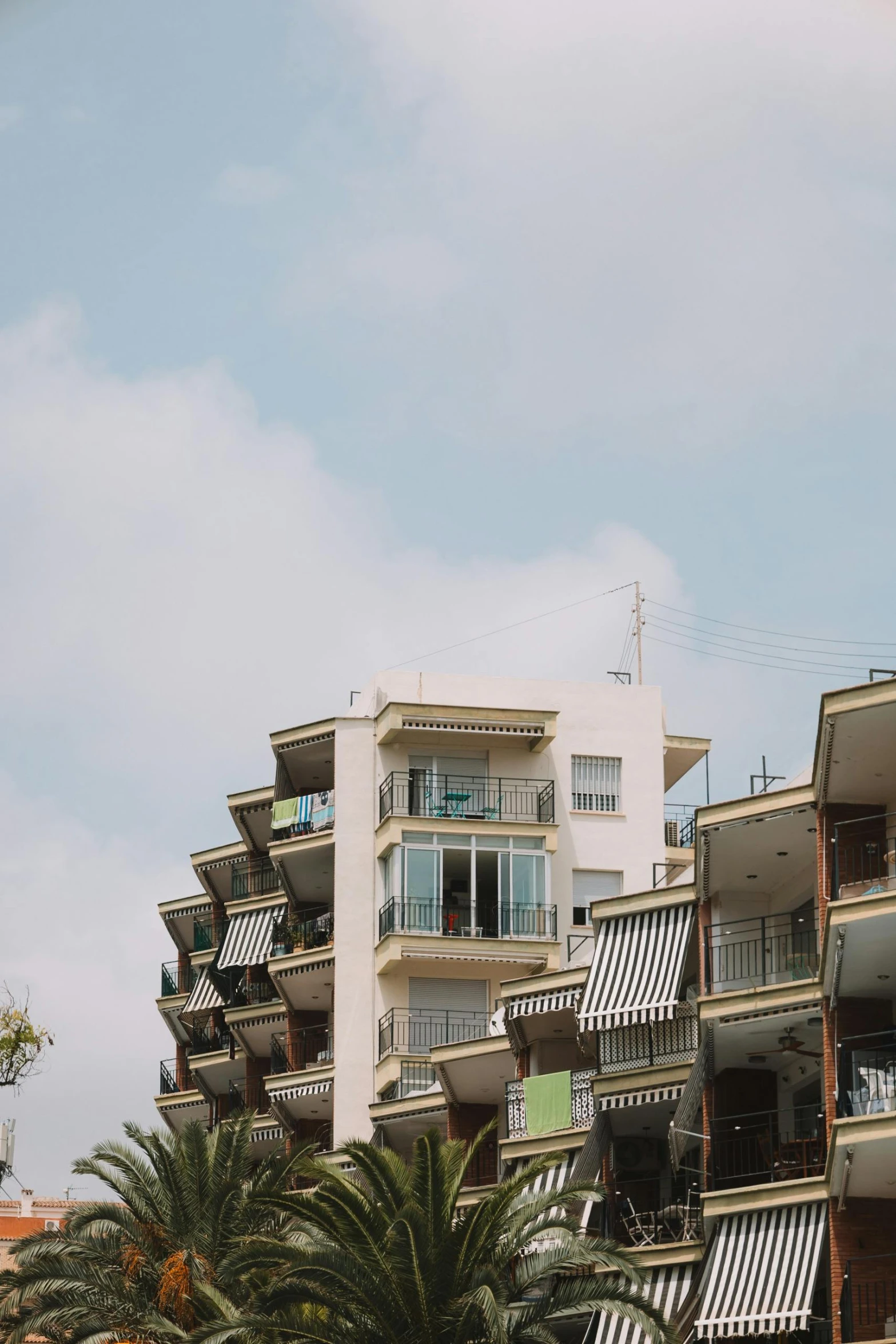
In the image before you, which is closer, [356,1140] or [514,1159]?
[356,1140]

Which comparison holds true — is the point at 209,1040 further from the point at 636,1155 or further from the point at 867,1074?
the point at 867,1074

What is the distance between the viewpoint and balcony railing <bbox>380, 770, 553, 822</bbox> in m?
62.6

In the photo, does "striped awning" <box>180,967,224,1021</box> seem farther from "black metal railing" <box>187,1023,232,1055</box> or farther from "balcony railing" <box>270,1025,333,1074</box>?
"balcony railing" <box>270,1025,333,1074</box>

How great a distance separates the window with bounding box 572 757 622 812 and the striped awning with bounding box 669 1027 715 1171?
19.1 metres

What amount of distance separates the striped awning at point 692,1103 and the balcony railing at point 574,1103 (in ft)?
12.7

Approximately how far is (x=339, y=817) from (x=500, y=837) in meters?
5.04

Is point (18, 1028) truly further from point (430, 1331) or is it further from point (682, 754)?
point (430, 1331)

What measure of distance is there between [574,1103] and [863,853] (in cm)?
1077

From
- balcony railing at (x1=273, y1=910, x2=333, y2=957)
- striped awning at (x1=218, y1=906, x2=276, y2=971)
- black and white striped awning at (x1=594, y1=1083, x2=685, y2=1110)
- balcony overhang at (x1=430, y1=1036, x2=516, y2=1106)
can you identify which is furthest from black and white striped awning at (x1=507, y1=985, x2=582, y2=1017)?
striped awning at (x1=218, y1=906, x2=276, y2=971)

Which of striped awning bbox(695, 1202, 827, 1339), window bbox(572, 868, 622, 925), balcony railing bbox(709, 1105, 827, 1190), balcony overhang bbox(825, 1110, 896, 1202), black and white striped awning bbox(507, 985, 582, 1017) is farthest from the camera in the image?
window bbox(572, 868, 622, 925)

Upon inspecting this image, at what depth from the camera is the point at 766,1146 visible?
44438 mm

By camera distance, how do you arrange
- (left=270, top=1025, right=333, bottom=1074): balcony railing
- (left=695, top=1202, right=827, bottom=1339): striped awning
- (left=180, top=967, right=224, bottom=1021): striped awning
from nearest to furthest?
(left=695, top=1202, right=827, bottom=1339): striped awning → (left=270, top=1025, right=333, bottom=1074): balcony railing → (left=180, top=967, right=224, bottom=1021): striped awning

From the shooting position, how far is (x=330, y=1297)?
38.9m

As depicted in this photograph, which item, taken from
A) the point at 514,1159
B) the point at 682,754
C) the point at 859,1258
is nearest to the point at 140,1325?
the point at 514,1159
